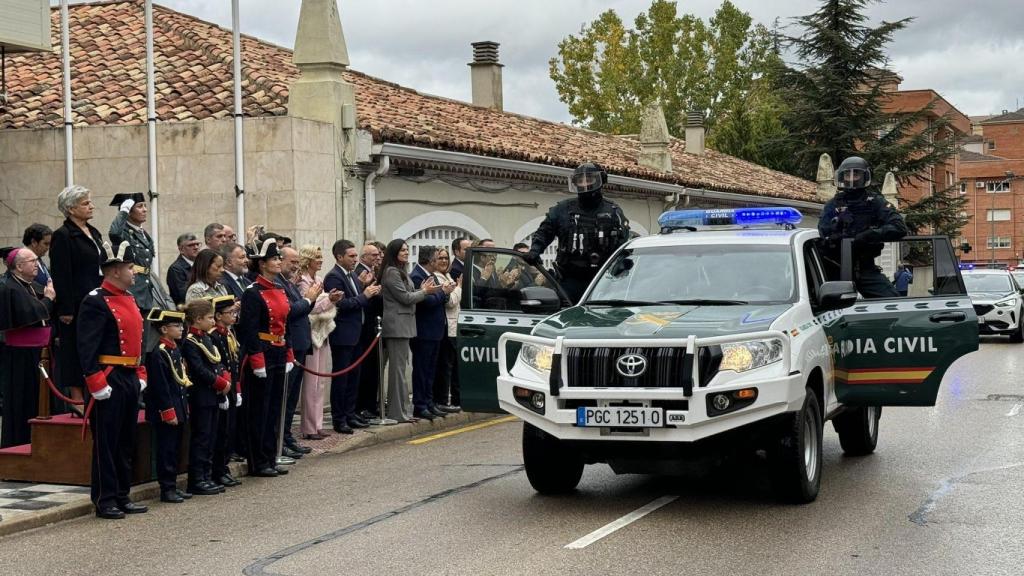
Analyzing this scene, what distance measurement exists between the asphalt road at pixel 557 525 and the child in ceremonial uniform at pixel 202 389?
27 centimetres

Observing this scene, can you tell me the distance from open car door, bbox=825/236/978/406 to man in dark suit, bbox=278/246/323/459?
468cm

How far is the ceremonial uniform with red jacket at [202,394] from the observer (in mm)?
Answer: 9781

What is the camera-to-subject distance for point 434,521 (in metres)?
8.65

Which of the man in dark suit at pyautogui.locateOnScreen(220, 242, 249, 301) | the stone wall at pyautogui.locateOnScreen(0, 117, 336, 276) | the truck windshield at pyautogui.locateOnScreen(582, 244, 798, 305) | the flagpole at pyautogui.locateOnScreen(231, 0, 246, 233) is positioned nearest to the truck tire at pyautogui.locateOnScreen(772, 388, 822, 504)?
the truck windshield at pyautogui.locateOnScreen(582, 244, 798, 305)

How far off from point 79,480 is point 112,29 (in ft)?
44.7

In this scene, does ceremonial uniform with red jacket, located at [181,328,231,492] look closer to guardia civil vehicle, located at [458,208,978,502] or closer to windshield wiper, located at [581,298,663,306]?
guardia civil vehicle, located at [458,208,978,502]

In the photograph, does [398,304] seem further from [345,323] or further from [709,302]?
[709,302]

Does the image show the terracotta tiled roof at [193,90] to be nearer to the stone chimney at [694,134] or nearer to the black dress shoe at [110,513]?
the black dress shoe at [110,513]

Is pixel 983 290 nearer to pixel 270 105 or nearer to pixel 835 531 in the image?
pixel 270 105

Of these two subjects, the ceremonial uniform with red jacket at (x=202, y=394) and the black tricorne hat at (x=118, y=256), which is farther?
the ceremonial uniform with red jacket at (x=202, y=394)

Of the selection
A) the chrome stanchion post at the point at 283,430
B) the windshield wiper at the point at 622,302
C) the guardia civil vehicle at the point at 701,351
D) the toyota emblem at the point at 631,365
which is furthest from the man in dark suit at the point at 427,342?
the toyota emblem at the point at 631,365

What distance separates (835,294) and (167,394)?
4989 millimetres

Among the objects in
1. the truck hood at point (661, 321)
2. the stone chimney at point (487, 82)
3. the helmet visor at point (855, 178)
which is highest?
the stone chimney at point (487, 82)

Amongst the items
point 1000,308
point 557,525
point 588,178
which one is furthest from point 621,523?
point 1000,308
